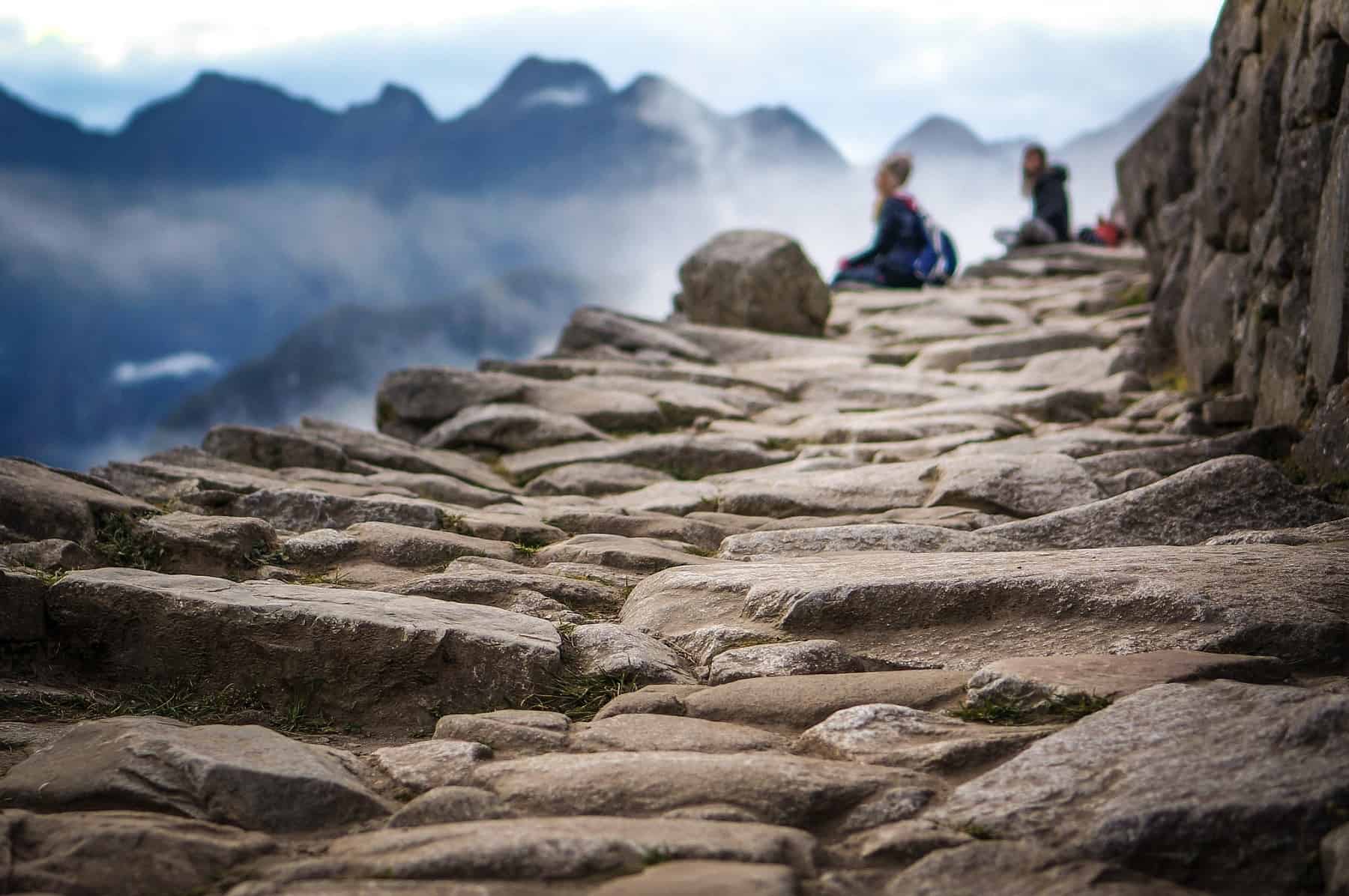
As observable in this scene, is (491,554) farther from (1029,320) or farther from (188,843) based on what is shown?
(1029,320)

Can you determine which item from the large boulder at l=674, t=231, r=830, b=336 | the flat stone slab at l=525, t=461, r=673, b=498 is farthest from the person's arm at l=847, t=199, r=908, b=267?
the flat stone slab at l=525, t=461, r=673, b=498

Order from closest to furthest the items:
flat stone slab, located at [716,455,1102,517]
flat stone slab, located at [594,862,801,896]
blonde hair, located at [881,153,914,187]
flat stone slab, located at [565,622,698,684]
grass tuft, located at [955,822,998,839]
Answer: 1. flat stone slab, located at [594,862,801,896]
2. grass tuft, located at [955,822,998,839]
3. flat stone slab, located at [565,622,698,684]
4. flat stone slab, located at [716,455,1102,517]
5. blonde hair, located at [881,153,914,187]

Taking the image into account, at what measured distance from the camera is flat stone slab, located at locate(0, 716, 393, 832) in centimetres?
250

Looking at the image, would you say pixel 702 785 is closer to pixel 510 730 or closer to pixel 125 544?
pixel 510 730

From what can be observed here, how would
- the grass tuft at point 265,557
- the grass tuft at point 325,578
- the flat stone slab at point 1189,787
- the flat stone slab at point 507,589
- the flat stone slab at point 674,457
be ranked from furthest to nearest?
the flat stone slab at point 674,457, the grass tuft at point 265,557, the grass tuft at point 325,578, the flat stone slab at point 507,589, the flat stone slab at point 1189,787

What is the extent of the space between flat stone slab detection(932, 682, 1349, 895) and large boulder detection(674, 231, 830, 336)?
939cm

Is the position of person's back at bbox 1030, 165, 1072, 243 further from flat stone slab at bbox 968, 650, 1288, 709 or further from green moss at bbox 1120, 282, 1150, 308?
flat stone slab at bbox 968, 650, 1288, 709

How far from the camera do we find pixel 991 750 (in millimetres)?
2646

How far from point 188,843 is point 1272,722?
2.28m

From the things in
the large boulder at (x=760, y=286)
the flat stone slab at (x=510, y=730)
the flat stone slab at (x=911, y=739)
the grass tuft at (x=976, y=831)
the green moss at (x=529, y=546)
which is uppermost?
the large boulder at (x=760, y=286)

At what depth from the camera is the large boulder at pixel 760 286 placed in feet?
38.8

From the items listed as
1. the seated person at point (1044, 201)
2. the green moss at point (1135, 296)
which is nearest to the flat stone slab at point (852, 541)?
the green moss at point (1135, 296)

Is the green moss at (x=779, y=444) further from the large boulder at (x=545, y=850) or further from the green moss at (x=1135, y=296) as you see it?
the green moss at (x=1135, y=296)

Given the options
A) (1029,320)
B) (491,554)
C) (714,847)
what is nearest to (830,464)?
(491,554)
